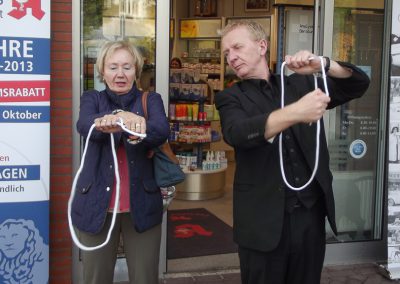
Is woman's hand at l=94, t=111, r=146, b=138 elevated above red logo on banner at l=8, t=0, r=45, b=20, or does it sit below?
below

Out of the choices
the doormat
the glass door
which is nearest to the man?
the glass door

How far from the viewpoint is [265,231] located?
7.32ft

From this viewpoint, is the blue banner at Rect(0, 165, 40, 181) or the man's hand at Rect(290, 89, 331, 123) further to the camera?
the blue banner at Rect(0, 165, 40, 181)

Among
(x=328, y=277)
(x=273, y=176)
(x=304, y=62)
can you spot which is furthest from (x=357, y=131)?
(x=304, y=62)

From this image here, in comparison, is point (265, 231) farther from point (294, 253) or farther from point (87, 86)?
point (87, 86)

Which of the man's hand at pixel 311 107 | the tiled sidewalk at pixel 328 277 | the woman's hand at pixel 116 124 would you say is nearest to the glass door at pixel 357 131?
the tiled sidewalk at pixel 328 277

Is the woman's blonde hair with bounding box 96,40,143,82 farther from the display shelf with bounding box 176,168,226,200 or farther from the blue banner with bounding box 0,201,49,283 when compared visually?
the display shelf with bounding box 176,168,226,200

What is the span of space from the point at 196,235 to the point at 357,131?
1.82 m

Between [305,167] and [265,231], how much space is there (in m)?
0.31

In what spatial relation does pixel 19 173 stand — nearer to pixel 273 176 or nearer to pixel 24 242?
pixel 24 242

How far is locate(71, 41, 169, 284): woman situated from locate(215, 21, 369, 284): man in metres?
0.48

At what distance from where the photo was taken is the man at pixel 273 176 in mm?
2229

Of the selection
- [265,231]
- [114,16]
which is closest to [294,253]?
[265,231]

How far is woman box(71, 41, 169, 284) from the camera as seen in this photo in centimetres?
256
